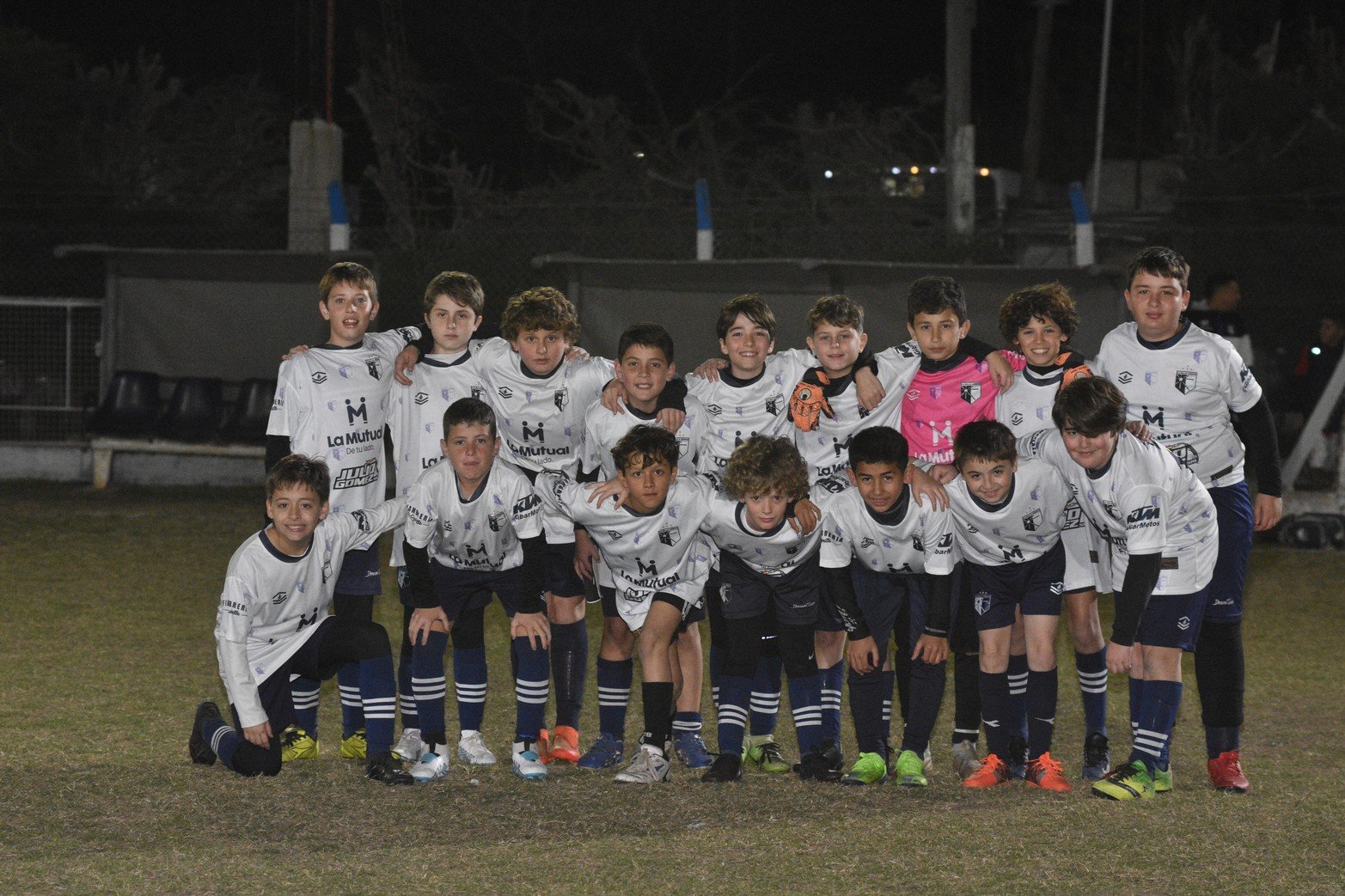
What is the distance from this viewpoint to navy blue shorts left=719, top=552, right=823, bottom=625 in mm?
4996

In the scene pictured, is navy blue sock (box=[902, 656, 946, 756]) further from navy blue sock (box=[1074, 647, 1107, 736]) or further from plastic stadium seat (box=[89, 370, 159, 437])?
plastic stadium seat (box=[89, 370, 159, 437])

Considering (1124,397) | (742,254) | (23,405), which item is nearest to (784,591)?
(1124,397)

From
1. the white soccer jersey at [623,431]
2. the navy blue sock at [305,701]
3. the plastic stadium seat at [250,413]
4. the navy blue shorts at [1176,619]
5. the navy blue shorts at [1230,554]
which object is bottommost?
the navy blue sock at [305,701]

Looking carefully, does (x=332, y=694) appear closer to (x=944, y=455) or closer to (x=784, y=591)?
(x=784, y=591)

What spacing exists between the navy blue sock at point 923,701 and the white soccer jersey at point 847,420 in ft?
2.35

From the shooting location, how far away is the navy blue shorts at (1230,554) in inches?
193

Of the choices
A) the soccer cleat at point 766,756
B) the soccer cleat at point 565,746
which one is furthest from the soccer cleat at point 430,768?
the soccer cleat at point 766,756

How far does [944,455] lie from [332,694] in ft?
8.98

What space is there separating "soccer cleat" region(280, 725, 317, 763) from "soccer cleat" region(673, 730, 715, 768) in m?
1.28

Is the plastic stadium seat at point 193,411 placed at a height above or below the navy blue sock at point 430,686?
above

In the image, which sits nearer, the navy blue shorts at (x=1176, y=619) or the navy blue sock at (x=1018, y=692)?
the navy blue shorts at (x=1176, y=619)

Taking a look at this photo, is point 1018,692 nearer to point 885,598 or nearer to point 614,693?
point 885,598

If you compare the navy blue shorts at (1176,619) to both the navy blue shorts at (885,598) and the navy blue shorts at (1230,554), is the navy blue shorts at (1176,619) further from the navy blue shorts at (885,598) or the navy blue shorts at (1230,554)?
the navy blue shorts at (885,598)

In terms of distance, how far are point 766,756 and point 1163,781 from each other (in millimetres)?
1317
